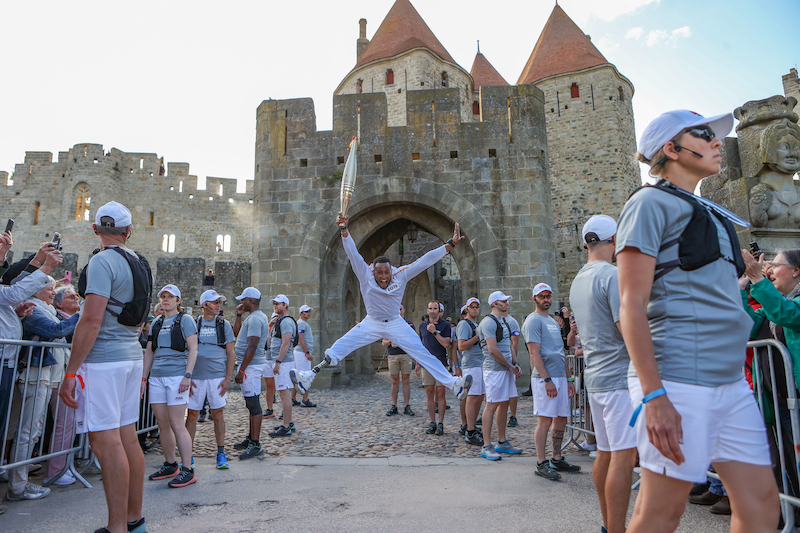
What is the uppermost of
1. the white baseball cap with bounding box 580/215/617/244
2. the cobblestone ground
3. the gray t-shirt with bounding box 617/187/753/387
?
the white baseball cap with bounding box 580/215/617/244

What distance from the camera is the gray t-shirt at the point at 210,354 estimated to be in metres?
4.97

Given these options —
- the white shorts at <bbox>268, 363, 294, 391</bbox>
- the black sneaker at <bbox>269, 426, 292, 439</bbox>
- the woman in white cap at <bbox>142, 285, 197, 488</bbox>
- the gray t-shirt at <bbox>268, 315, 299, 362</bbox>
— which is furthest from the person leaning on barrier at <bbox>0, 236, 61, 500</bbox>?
the gray t-shirt at <bbox>268, 315, 299, 362</bbox>

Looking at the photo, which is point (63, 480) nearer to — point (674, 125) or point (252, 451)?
point (252, 451)

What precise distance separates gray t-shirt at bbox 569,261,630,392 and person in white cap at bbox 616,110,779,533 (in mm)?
1161

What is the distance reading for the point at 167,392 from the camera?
14.8ft

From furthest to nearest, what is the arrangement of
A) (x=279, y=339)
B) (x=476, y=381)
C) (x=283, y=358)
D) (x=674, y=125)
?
(x=279, y=339) < (x=283, y=358) < (x=476, y=381) < (x=674, y=125)

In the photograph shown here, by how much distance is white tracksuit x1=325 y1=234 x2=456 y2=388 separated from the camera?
5.17 m

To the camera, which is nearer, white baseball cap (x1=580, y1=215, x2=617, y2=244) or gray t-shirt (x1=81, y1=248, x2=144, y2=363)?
gray t-shirt (x1=81, y1=248, x2=144, y2=363)

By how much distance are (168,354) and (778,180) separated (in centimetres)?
672

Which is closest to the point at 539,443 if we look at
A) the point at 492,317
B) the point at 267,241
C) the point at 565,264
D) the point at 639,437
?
the point at 492,317

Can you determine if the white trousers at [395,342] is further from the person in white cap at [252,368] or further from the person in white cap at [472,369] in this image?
the person in white cap at [252,368]

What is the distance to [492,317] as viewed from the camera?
18.5 ft

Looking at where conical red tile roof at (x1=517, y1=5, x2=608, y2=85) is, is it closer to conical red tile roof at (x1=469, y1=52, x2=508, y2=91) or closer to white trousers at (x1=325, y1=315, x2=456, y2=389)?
conical red tile roof at (x1=469, y1=52, x2=508, y2=91)

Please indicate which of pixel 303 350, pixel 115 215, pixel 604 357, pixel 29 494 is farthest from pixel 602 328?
pixel 303 350
